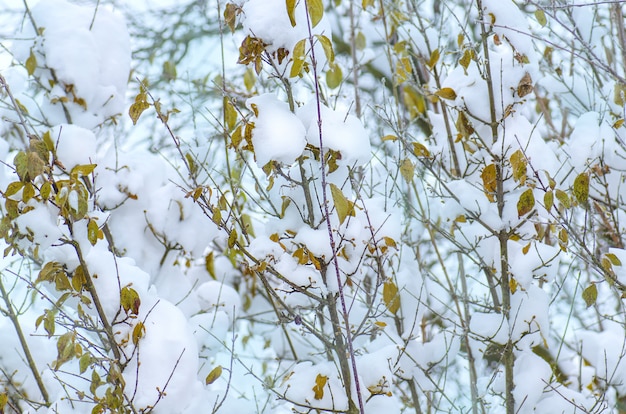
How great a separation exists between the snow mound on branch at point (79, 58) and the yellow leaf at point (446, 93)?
1.50 metres

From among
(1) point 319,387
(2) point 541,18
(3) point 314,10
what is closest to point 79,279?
(1) point 319,387

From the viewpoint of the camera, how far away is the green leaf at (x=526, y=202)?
204 centimetres

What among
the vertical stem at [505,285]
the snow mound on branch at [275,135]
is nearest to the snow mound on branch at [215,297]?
the vertical stem at [505,285]

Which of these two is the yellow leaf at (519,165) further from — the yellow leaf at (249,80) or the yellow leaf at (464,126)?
the yellow leaf at (249,80)

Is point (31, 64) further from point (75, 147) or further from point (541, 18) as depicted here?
point (541, 18)

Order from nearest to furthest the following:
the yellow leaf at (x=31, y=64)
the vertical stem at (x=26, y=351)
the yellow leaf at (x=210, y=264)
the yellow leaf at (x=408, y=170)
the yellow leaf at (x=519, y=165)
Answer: the yellow leaf at (x=519, y=165)
the yellow leaf at (x=408, y=170)
the vertical stem at (x=26, y=351)
the yellow leaf at (x=31, y=64)
the yellow leaf at (x=210, y=264)

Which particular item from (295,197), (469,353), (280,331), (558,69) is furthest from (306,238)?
(280,331)

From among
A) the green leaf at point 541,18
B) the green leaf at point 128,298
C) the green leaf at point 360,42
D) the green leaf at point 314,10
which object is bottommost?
the green leaf at point 128,298

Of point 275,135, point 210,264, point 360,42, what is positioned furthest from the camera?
point 360,42

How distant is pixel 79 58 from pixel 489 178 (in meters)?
1.78

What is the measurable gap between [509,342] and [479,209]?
455 mm

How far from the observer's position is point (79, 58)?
288cm

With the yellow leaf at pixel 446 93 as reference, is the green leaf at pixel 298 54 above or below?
below

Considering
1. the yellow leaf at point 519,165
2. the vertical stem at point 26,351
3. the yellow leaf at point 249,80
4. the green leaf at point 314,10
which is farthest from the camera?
the yellow leaf at point 249,80
